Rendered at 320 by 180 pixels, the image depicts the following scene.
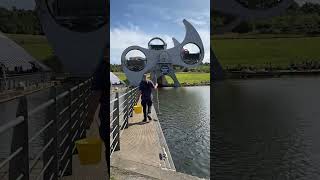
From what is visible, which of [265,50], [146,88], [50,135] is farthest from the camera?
[146,88]

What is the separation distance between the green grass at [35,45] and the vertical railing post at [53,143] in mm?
381

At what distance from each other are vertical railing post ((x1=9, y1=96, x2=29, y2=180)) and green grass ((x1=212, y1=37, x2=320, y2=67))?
1645 mm

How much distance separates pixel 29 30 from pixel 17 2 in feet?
0.62

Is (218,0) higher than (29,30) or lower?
higher

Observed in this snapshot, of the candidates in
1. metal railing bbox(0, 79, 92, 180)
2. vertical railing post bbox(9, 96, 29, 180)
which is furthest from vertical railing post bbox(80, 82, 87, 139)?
vertical railing post bbox(9, 96, 29, 180)

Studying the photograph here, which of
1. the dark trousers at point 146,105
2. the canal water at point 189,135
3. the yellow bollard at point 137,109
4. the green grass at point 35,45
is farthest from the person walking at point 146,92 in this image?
the green grass at point 35,45

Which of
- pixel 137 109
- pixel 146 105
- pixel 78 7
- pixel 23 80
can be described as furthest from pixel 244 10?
pixel 137 109

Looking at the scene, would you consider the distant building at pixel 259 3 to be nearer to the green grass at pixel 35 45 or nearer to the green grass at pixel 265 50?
the green grass at pixel 265 50

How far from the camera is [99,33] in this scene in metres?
2.27

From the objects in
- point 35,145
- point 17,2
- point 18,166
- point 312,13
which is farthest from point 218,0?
point 18,166

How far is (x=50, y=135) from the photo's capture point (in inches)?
79.1

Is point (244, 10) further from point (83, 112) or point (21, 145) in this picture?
point (21, 145)

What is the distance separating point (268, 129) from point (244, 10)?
1.94m

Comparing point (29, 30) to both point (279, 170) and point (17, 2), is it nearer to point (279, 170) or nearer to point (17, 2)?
point (17, 2)
